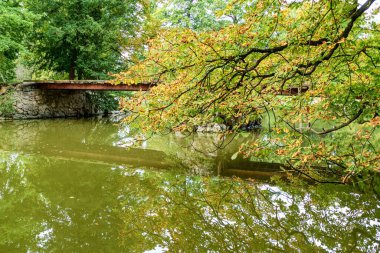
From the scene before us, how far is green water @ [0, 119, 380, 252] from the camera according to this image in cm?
287

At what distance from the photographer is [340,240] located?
3018mm

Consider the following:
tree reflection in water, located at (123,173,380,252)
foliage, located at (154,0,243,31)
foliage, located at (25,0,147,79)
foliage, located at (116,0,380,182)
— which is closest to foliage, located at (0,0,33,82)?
foliage, located at (25,0,147,79)

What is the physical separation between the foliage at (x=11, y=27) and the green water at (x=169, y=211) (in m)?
8.94

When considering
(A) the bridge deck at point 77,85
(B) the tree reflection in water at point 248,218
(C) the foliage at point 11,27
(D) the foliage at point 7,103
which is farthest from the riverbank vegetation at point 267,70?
(D) the foliage at point 7,103

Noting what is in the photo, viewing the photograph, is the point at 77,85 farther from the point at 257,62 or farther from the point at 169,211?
the point at 257,62

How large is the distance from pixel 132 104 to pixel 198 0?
14.4 meters

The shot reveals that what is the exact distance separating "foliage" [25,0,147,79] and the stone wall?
1.45m

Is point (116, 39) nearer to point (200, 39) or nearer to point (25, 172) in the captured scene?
point (25, 172)

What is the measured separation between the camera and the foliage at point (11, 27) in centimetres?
1257

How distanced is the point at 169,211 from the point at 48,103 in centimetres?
1545

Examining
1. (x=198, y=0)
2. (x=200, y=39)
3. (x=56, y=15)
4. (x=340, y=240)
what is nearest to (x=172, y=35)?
(x=200, y=39)

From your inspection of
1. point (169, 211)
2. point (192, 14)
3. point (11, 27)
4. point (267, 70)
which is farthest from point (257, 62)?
point (192, 14)

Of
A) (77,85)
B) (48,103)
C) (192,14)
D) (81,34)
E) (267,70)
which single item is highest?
(192,14)

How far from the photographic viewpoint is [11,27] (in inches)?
528
